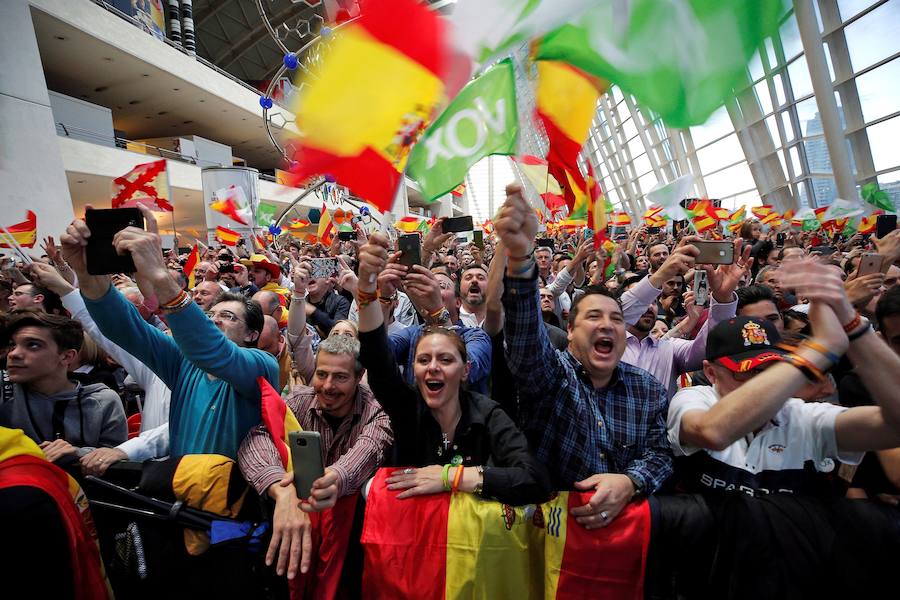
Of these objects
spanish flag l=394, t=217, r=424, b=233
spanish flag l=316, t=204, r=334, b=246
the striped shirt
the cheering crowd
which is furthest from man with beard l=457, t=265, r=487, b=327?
spanish flag l=394, t=217, r=424, b=233

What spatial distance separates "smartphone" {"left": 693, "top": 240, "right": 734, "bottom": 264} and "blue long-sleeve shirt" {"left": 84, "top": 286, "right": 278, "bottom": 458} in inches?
88.4

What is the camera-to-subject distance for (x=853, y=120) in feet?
36.4

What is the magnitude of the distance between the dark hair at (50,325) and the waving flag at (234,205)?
6.46 metres

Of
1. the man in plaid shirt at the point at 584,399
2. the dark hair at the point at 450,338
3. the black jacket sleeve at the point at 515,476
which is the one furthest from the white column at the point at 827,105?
the black jacket sleeve at the point at 515,476

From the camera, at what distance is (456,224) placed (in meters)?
2.30

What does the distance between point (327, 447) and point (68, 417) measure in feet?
3.70

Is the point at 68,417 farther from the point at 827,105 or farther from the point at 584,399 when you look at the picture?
the point at 827,105

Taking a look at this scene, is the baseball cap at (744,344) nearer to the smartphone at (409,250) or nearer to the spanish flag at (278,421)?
the smartphone at (409,250)

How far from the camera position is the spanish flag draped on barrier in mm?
1546

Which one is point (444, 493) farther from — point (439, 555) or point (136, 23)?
point (136, 23)

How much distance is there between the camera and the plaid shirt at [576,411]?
5.59 feet

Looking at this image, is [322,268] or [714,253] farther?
[322,268]

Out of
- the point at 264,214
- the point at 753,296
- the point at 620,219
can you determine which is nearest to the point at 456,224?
the point at 753,296

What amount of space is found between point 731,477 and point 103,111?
18.4 meters
